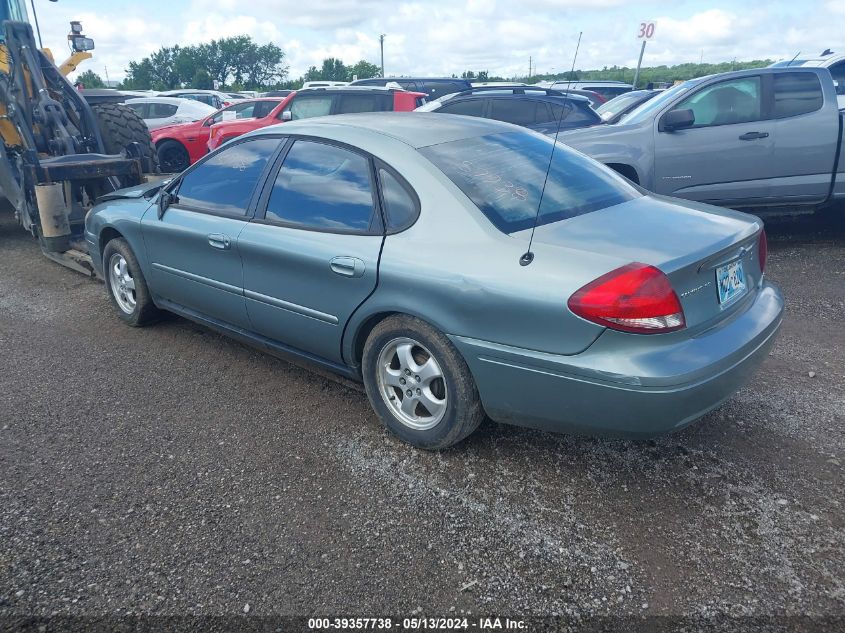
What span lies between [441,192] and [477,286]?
20.7 inches

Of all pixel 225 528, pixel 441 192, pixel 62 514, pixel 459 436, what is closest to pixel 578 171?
pixel 441 192

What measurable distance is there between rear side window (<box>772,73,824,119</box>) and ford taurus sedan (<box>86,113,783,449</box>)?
13.5ft

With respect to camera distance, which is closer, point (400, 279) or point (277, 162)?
point (400, 279)

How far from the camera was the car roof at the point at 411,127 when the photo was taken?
3.33 meters

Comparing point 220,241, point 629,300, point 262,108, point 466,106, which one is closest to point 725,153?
point 466,106

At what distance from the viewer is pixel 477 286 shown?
2680 millimetres

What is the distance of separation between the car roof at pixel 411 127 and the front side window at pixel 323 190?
0.17 metres

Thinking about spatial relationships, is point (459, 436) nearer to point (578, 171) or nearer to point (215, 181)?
point (578, 171)

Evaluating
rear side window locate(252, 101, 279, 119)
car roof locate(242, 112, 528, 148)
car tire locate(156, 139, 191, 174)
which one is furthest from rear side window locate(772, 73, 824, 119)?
car tire locate(156, 139, 191, 174)

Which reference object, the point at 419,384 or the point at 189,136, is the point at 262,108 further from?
the point at 419,384

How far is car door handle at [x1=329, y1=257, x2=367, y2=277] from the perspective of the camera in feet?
10.1

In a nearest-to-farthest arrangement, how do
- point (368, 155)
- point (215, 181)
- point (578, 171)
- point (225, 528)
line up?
1. point (225, 528)
2. point (368, 155)
3. point (578, 171)
4. point (215, 181)

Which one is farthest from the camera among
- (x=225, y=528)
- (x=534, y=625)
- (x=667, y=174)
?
(x=667, y=174)

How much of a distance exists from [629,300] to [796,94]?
553cm
